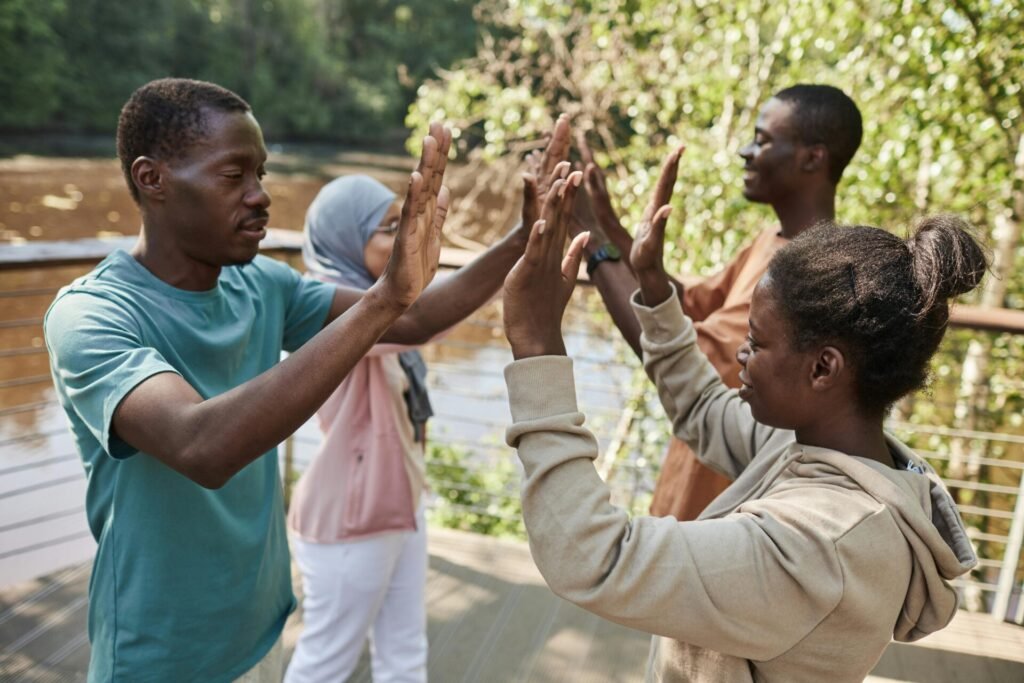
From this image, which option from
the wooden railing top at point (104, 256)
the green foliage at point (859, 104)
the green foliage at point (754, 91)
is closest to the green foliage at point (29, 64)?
the green foliage at point (754, 91)

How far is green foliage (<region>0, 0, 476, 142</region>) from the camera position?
2248 centimetres

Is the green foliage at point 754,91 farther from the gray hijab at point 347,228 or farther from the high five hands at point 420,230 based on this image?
the high five hands at point 420,230

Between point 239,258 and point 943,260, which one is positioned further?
point 239,258

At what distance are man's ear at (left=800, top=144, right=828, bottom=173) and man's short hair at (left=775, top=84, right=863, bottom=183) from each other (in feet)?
0.04

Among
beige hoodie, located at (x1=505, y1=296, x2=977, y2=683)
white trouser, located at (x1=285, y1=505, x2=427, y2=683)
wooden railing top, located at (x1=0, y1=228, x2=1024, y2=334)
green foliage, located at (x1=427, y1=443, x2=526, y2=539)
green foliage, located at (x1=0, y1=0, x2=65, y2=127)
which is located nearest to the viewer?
beige hoodie, located at (x1=505, y1=296, x2=977, y2=683)

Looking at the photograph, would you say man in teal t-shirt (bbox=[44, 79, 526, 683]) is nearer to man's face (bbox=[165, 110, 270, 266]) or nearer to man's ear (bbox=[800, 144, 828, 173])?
man's face (bbox=[165, 110, 270, 266])

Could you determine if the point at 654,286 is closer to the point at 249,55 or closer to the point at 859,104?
the point at 859,104

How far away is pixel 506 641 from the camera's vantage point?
8.88ft

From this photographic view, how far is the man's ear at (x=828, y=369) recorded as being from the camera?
1.10 m

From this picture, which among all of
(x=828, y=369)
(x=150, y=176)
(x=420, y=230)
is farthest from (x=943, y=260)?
(x=150, y=176)

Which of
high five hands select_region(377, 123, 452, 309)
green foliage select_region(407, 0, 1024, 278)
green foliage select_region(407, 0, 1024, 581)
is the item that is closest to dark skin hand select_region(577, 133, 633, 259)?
high five hands select_region(377, 123, 452, 309)

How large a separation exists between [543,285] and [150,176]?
73 cm

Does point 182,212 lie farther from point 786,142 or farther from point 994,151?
point 994,151

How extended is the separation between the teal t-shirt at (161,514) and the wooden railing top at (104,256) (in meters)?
1.15
